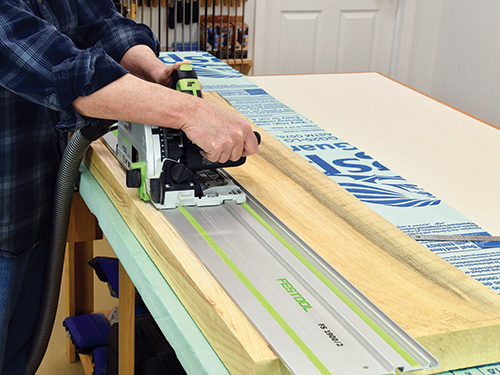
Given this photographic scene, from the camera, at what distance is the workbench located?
44.4 inches

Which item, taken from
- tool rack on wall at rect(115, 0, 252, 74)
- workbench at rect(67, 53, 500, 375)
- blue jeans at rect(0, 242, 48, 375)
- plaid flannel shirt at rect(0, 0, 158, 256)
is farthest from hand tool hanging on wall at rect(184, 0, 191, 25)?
Result: blue jeans at rect(0, 242, 48, 375)

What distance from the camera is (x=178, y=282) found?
44.9 inches

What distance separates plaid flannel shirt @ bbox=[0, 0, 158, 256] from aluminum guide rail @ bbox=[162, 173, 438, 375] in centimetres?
33

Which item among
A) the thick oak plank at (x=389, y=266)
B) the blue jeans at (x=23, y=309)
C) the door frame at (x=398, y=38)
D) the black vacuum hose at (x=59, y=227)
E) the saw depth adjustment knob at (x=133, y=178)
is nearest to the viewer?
the thick oak plank at (x=389, y=266)

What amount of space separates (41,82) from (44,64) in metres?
0.04

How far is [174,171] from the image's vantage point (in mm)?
1315

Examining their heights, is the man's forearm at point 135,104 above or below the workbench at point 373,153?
above

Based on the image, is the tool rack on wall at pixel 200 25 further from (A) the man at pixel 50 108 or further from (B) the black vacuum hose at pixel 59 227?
(B) the black vacuum hose at pixel 59 227

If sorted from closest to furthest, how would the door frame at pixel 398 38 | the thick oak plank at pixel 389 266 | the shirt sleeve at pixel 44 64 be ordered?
the thick oak plank at pixel 389 266 < the shirt sleeve at pixel 44 64 < the door frame at pixel 398 38

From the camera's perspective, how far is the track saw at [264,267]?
911 millimetres

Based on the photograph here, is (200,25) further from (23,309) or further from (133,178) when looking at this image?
(133,178)

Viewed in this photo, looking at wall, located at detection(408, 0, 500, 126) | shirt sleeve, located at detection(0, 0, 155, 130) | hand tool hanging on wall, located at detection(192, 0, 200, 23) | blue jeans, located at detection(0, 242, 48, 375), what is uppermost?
shirt sleeve, located at detection(0, 0, 155, 130)

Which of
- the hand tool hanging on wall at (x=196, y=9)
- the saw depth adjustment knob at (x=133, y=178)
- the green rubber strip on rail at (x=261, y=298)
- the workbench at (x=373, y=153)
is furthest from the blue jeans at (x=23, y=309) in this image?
the hand tool hanging on wall at (x=196, y=9)

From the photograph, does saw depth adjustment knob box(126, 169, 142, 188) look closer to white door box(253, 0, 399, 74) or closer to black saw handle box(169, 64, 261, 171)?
black saw handle box(169, 64, 261, 171)
